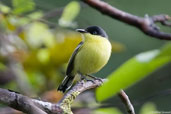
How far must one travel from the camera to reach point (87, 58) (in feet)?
10.8

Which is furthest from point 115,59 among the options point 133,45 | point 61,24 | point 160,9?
point 61,24

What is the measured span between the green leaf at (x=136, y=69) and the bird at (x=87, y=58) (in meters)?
2.36

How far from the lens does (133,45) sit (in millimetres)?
8359

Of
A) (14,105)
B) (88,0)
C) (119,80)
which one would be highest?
(88,0)


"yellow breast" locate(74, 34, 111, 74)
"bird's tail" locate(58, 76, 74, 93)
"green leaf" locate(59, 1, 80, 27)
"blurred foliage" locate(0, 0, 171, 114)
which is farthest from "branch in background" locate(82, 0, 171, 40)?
"yellow breast" locate(74, 34, 111, 74)

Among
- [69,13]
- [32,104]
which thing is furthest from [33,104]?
[69,13]

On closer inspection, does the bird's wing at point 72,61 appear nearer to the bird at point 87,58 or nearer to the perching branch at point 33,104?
the bird at point 87,58

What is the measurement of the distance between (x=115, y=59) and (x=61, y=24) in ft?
18.5

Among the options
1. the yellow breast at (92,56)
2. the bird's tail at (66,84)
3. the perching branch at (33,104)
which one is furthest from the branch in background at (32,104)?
the yellow breast at (92,56)

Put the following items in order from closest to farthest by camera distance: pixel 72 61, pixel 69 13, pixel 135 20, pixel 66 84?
pixel 135 20 → pixel 69 13 → pixel 66 84 → pixel 72 61

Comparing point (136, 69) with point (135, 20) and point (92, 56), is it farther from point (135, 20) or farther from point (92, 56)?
point (92, 56)

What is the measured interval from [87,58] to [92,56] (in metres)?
0.05

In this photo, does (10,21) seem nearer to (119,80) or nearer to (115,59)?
(119,80)

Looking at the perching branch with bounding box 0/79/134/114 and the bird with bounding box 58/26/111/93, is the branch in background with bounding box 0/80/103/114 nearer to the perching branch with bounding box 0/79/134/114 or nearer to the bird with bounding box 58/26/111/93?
the perching branch with bounding box 0/79/134/114
